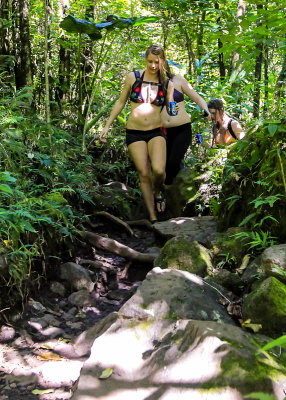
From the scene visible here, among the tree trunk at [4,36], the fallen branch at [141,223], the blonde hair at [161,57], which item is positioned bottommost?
the fallen branch at [141,223]

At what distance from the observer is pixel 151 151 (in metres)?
5.14

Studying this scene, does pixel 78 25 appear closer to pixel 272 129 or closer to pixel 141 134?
pixel 141 134

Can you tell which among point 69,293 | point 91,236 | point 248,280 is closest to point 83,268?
point 69,293

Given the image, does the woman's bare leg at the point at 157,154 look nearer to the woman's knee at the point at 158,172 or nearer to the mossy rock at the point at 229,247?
the woman's knee at the point at 158,172

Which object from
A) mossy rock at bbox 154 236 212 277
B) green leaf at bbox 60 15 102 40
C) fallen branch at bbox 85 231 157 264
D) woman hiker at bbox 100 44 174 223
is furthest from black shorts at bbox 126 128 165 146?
green leaf at bbox 60 15 102 40

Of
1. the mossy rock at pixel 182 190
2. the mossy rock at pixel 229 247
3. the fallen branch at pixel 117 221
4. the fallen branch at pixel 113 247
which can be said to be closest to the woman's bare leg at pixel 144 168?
the fallen branch at pixel 117 221

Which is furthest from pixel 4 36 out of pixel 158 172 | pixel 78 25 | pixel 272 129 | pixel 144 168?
pixel 272 129

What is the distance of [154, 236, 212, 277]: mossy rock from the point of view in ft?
11.6

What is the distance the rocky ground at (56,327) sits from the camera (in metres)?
2.53

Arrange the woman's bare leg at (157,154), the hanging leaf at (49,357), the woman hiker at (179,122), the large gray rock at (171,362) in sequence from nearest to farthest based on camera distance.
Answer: the large gray rock at (171,362), the hanging leaf at (49,357), the woman's bare leg at (157,154), the woman hiker at (179,122)

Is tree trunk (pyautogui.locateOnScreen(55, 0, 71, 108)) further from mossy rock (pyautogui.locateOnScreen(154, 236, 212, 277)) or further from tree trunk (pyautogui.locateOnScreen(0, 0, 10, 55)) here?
mossy rock (pyautogui.locateOnScreen(154, 236, 212, 277))

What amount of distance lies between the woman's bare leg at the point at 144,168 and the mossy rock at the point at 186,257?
5.36 ft

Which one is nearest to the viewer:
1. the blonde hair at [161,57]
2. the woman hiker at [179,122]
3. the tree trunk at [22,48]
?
the blonde hair at [161,57]

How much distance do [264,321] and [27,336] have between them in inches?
70.1
